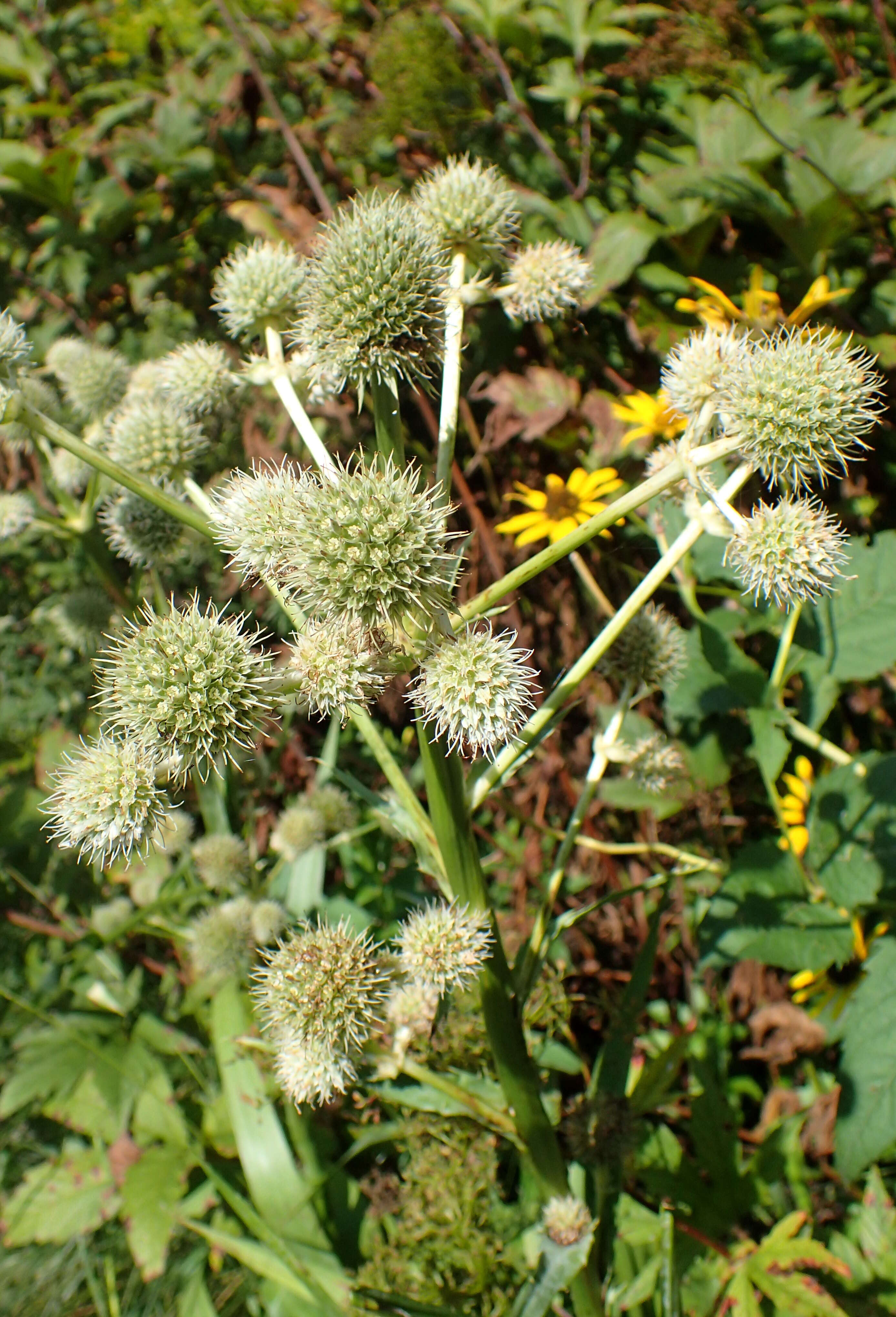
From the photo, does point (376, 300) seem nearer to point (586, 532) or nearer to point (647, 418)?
point (586, 532)

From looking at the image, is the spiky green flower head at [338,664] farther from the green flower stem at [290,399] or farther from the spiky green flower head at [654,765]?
the spiky green flower head at [654,765]

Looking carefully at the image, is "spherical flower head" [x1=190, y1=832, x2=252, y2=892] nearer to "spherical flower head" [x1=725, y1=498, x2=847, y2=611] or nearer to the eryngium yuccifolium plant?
the eryngium yuccifolium plant

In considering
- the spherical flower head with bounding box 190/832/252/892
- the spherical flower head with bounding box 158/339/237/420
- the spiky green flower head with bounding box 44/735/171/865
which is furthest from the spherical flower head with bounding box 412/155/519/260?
the spherical flower head with bounding box 190/832/252/892

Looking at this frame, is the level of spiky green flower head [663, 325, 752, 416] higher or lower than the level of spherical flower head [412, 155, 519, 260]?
lower

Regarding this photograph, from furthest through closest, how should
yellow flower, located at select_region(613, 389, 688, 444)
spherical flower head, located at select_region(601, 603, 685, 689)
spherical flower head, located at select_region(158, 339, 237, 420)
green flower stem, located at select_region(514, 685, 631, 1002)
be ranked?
yellow flower, located at select_region(613, 389, 688, 444)
spherical flower head, located at select_region(601, 603, 685, 689)
spherical flower head, located at select_region(158, 339, 237, 420)
green flower stem, located at select_region(514, 685, 631, 1002)

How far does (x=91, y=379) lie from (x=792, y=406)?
6.30ft

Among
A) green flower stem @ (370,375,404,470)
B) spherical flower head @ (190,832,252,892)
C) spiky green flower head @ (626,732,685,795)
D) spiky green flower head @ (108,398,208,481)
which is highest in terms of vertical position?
spiky green flower head @ (108,398,208,481)

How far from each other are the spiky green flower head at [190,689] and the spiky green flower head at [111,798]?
0.04 metres

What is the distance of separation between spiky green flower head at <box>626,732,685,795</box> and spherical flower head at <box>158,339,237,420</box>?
1168mm

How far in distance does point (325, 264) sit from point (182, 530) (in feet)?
2.63

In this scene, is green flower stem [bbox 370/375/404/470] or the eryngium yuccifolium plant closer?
green flower stem [bbox 370/375/404/470]

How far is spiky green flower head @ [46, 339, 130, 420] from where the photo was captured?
7.58 ft

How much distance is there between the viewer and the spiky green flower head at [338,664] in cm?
111

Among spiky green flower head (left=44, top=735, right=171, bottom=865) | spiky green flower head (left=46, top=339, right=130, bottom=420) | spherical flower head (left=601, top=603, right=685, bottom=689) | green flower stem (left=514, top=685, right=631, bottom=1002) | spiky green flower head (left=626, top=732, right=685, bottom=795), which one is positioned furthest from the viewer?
spiky green flower head (left=46, top=339, right=130, bottom=420)
